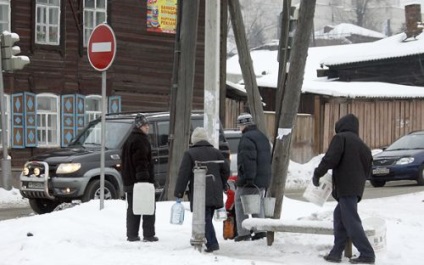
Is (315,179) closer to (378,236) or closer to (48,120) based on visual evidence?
(378,236)

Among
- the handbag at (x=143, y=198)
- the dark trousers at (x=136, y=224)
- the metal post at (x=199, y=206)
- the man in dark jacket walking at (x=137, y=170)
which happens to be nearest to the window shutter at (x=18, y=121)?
the man in dark jacket walking at (x=137, y=170)

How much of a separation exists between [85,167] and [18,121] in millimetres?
10248

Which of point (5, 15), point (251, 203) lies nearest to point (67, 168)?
point (251, 203)

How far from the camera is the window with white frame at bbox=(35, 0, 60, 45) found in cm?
2689

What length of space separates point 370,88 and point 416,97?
1968 millimetres

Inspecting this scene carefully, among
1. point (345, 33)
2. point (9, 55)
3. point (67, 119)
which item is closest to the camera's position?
point (9, 55)

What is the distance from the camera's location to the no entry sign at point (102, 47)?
521 inches

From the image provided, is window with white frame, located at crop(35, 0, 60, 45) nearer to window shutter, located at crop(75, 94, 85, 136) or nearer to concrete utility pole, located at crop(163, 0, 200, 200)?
window shutter, located at crop(75, 94, 85, 136)

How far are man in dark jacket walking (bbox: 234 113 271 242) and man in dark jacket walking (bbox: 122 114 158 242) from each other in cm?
117

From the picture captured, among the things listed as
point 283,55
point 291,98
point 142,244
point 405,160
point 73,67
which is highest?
point 283,55

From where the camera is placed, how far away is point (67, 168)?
16844mm

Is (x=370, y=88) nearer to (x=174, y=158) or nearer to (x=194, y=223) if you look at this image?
(x=174, y=158)

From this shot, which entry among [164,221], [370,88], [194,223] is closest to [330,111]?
[370,88]

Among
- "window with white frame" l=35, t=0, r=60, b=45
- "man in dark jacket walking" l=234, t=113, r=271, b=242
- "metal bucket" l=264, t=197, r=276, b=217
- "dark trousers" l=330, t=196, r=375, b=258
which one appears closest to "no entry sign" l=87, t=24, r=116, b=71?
"man in dark jacket walking" l=234, t=113, r=271, b=242
